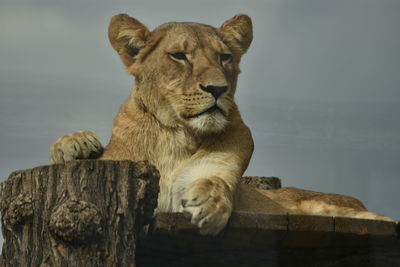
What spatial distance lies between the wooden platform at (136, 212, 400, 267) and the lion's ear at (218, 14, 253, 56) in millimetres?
1752

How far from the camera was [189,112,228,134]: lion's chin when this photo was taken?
14.0 feet

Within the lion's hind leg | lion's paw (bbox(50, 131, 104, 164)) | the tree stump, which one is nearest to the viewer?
the tree stump

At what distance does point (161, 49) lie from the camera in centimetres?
469

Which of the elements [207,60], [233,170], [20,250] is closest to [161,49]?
[207,60]

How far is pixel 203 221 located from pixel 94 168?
0.58 metres

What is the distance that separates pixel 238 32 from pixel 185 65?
0.64m

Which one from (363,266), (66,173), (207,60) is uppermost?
(207,60)

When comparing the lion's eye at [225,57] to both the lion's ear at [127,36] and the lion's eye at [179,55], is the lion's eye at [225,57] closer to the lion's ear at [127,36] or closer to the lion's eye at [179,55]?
the lion's eye at [179,55]

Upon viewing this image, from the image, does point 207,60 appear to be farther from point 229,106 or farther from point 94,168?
point 94,168

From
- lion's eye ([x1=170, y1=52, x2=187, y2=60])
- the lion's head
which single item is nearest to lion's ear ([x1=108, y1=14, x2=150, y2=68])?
the lion's head

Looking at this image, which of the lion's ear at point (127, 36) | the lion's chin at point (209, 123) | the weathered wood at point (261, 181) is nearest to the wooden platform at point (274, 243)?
the lion's chin at point (209, 123)

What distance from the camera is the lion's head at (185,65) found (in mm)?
4277

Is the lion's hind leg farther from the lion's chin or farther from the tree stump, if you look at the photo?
the tree stump

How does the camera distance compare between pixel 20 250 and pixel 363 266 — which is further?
pixel 363 266
